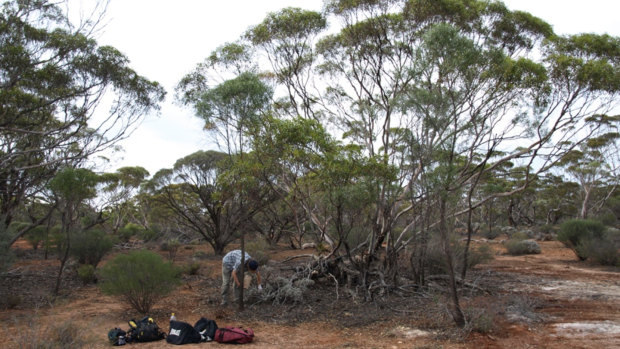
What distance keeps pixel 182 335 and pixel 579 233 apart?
17.3m

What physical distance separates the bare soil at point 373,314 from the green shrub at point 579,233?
15.8 feet

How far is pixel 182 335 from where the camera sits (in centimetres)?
636

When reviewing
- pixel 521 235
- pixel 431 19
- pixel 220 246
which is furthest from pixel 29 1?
pixel 521 235

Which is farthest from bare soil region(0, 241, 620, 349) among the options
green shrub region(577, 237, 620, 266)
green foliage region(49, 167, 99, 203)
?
green shrub region(577, 237, 620, 266)

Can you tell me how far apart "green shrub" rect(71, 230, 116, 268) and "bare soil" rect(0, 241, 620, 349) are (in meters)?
1.46

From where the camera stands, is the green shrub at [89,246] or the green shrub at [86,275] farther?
the green shrub at [89,246]

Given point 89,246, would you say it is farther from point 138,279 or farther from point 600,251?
point 600,251

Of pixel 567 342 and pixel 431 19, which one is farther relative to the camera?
pixel 431 19

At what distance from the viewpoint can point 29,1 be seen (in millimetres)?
8742

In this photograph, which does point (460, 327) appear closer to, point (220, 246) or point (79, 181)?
point (79, 181)

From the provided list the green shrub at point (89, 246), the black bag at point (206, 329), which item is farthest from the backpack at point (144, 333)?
the green shrub at point (89, 246)

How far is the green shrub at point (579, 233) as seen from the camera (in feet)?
54.5

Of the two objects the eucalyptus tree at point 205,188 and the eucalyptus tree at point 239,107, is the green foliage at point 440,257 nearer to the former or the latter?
the eucalyptus tree at point 239,107

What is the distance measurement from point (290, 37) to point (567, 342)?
10.5m
